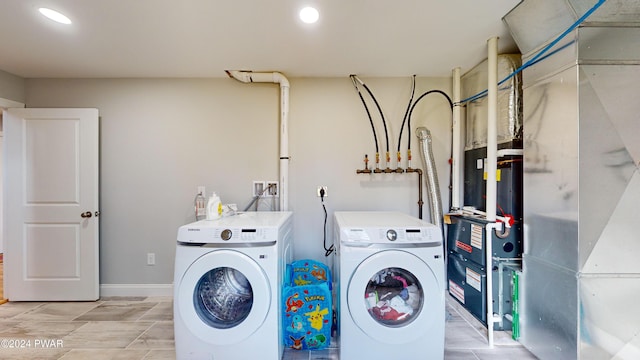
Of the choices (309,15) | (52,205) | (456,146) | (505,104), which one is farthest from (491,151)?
(52,205)

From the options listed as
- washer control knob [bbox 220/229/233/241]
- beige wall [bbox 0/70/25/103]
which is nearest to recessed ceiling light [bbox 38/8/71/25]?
beige wall [bbox 0/70/25/103]

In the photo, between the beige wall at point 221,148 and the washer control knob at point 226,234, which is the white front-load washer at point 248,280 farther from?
the beige wall at point 221,148

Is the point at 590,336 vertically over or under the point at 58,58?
under

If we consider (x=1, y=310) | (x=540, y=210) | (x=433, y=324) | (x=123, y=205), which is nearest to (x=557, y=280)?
(x=540, y=210)

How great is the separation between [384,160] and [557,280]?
1.51 m

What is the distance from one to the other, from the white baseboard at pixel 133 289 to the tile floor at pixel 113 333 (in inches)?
3.9

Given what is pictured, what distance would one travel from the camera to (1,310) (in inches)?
91.8

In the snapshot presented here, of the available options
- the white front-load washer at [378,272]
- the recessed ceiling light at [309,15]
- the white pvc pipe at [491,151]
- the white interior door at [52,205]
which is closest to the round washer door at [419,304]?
the white front-load washer at [378,272]

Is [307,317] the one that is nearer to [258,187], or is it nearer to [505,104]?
[258,187]

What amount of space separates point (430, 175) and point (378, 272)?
1.21 meters

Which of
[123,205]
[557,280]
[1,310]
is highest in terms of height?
[123,205]

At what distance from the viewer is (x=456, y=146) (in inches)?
97.0

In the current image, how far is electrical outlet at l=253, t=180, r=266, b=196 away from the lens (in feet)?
8.52

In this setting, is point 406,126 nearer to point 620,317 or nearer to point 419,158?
point 419,158
